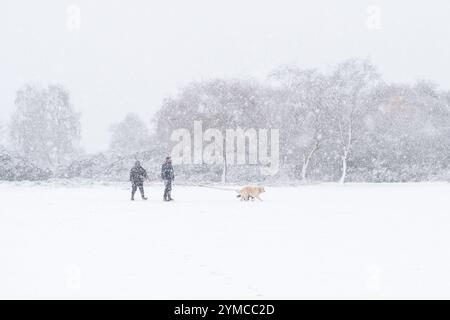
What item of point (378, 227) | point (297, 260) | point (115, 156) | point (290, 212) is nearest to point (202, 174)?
point (115, 156)

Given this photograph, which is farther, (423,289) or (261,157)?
(261,157)

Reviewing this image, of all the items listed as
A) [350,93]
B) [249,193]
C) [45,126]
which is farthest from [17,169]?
[350,93]

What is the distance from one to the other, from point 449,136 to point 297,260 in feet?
152

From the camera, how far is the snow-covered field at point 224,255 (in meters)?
7.27

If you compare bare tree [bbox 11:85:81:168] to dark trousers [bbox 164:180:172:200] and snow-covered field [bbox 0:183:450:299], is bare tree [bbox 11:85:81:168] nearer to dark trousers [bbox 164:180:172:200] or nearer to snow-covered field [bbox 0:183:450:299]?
dark trousers [bbox 164:180:172:200]

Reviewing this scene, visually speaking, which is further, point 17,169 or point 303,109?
point 303,109

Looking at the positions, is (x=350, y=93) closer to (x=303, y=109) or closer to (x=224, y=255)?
(x=303, y=109)

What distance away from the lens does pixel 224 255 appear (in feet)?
31.7

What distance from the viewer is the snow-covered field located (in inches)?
286

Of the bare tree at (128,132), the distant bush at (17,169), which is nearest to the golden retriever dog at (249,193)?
the distant bush at (17,169)

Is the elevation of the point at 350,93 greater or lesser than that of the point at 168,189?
greater

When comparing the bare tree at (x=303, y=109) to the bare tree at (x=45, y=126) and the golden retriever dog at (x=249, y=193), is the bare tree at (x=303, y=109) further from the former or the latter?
the bare tree at (x=45, y=126)

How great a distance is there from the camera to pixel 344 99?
152 feet
